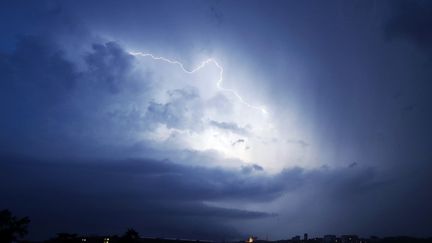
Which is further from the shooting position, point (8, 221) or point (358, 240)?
point (358, 240)

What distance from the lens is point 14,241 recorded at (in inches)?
1553

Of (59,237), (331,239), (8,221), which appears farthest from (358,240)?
(8,221)

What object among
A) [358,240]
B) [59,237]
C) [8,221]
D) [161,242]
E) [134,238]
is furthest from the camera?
[358,240]

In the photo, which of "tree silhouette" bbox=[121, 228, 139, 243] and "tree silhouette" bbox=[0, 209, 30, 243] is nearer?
"tree silhouette" bbox=[0, 209, 30, 243]

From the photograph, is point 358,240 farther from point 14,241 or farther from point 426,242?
point 14,241

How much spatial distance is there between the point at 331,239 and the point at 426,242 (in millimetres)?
44496

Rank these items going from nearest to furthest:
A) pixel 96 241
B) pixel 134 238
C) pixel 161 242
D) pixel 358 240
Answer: pixel 134 238, pixel 96 241, pixel 161 242, pixel 358 240

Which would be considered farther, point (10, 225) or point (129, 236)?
point (129, 236)

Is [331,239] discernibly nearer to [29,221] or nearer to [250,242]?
[250,242]

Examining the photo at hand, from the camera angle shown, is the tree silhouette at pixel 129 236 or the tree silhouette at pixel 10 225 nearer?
the tree silhouette at pixel 10 225

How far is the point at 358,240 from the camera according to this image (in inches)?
7441

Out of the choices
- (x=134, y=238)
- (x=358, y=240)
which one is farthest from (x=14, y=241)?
A: (x=358, y=240)

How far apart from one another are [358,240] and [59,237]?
17118 centimetres

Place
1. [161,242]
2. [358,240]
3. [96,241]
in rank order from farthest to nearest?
[358,240]
[161,242]
[96,241]
